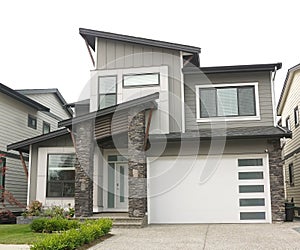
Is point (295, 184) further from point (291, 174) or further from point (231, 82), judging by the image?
point (231, 82)

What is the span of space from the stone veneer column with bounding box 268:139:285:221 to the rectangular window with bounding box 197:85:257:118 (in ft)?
6.61

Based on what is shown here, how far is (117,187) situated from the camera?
16.1 meters

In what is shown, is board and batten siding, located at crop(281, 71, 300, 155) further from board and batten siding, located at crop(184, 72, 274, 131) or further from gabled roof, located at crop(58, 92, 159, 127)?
gabled roof, located at crop(58, 92, 159, 127)

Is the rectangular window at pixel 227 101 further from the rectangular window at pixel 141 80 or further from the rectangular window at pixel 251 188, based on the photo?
the rectangular window at pixel 251 188

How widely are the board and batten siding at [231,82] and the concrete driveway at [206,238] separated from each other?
4.56m

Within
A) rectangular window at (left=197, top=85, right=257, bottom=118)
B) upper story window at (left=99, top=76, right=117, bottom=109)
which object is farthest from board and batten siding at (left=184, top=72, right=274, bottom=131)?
upper story window at (left=99, top=76, right=117, bottom=109)

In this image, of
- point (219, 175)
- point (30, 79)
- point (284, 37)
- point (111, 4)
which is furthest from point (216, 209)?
point (30, 79)

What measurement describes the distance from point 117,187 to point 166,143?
Answer: 312 cm

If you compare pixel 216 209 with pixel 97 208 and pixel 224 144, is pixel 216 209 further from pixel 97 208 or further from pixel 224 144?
pixel 97 208

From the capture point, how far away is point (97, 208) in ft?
49.6

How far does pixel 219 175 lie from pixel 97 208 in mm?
4923

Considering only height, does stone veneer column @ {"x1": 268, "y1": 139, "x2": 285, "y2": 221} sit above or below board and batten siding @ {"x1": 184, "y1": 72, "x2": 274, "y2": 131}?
below

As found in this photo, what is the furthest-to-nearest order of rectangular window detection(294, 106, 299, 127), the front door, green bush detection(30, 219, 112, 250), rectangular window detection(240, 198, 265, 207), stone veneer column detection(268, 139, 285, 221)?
1. rectangular window detection(294, 106, 299, 127)
2. the front door
3. rectangular window detection(240, 198, 265, 207)
4. stone veneer column detection(268, 139, 285, 221)
5. green bush detection(30, 219, 112, 250)

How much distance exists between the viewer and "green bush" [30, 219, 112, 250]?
7.48 metres
